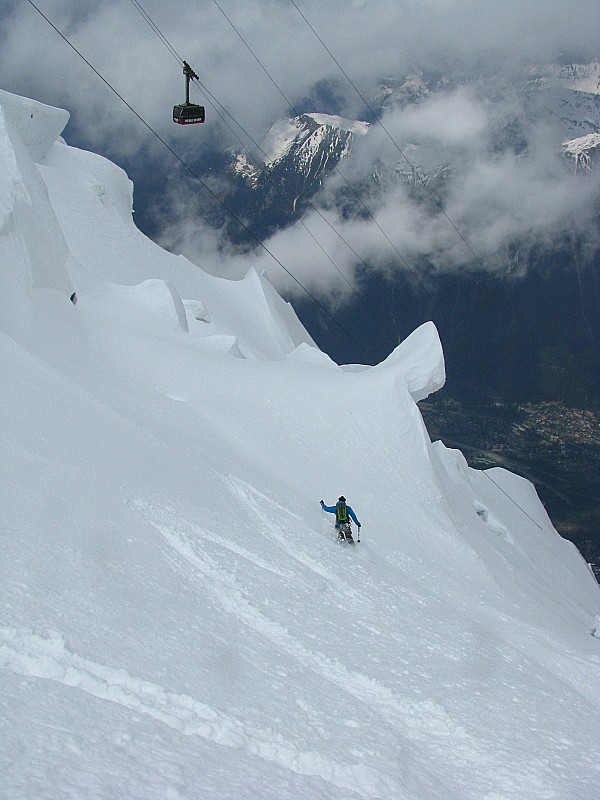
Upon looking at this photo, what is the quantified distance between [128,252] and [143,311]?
17479 mm

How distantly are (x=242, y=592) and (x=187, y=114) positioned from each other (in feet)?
78.9

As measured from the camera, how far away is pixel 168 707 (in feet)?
23.9

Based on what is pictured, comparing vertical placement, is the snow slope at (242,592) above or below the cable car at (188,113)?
below

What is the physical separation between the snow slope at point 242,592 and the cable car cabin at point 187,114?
23.3 feet

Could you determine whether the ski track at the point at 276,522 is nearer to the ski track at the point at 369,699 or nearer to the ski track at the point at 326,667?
the ski track at the point at 369,699

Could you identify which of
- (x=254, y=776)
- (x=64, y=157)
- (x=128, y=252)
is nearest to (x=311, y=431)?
(x=254, y=776)

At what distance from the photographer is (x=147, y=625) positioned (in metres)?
9.02

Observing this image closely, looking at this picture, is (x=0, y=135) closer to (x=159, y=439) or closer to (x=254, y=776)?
(x=159, y=439)

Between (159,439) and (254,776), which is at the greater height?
(254,776)

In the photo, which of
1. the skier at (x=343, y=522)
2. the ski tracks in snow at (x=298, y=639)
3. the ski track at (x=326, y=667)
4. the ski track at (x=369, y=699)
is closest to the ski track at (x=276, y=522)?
the ski tracks in snow at (x=298, y=639)

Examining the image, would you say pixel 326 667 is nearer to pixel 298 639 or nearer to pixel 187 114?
pixel 298 639

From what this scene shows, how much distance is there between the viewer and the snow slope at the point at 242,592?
6.88 m

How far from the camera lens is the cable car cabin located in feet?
94.1

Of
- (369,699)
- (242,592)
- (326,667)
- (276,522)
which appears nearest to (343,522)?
(276,522)
